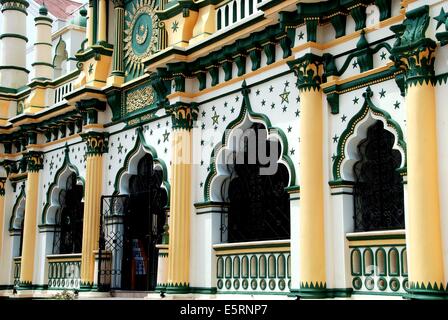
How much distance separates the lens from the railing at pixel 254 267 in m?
10.8

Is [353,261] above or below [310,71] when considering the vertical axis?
below

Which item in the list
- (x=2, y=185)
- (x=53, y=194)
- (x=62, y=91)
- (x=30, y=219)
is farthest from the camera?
(x=2, y=185)

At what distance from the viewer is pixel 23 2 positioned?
20.5 metres

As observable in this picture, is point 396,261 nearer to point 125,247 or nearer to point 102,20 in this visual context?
point 125,247

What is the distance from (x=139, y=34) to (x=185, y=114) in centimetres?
303

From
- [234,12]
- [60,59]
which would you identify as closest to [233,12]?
Result: [234,12]

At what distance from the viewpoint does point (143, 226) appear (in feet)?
49.5

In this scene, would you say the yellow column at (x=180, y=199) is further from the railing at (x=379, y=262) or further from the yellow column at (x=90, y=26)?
the yellow column at (x=90, y=26)

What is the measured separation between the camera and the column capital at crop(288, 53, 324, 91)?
402 inches

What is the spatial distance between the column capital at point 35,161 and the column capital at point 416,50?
11495mm

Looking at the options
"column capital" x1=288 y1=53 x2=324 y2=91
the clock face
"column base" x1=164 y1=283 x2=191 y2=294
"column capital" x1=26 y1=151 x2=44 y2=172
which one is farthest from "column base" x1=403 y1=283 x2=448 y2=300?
"column capital" x1=26 y1=151 x2=44 y2=172

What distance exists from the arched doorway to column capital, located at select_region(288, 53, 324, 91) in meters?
4.58

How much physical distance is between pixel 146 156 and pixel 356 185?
5.86 metres
